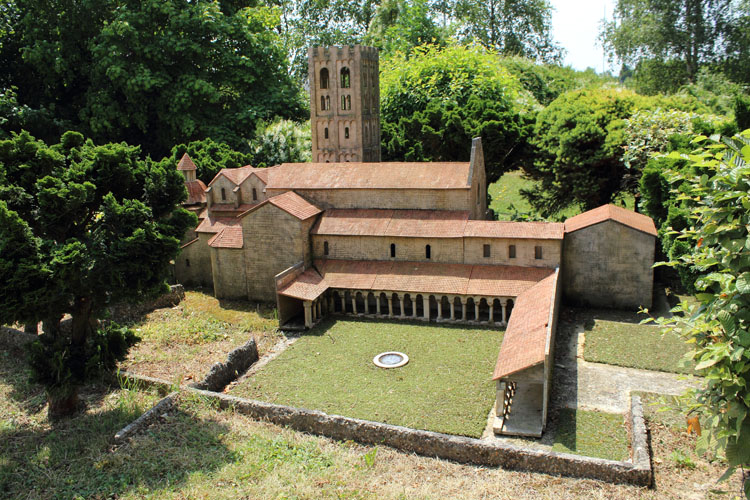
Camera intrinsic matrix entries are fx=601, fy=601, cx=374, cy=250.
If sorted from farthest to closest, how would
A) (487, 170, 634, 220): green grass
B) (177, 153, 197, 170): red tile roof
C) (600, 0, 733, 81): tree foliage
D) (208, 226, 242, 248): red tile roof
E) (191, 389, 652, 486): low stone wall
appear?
1. (600, 0, 733, 81): tree foliage
2. (487, 170, 634, 220): green grass
3. (177, 153, 197, 170): red tile roof
4. (208, 226, 242, 248): red tile roof
5. (191, 389, 652, 486): low stone wall

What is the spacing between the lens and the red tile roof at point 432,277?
86.7ft

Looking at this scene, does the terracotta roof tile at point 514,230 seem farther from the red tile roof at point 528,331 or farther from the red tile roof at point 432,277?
the red tile roof at point 528,331

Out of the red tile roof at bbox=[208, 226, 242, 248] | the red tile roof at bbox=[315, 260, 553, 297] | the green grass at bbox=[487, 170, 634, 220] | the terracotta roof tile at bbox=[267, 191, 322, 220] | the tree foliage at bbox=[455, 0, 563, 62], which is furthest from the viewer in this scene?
the tree foliage at bbox=[455, 0, 563, 62]

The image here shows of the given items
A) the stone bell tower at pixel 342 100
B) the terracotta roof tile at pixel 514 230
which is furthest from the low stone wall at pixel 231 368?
the stone bell tower at pixel 342 100

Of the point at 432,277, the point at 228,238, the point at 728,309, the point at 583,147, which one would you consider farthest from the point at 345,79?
the point at 728,309

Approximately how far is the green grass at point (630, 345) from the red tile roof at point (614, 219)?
4.07 metres

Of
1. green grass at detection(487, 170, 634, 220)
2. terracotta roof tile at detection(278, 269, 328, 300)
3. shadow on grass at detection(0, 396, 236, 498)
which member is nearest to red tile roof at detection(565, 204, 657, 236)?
terracotta roof tile at detection(278, 269, 328, 300)

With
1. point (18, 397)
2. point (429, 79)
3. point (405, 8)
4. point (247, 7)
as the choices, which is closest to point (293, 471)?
point (18, 397)

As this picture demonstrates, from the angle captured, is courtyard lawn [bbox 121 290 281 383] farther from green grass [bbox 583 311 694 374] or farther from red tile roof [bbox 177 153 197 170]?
green grass [bbox 583 311 694 374]

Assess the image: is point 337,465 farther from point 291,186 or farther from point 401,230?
point 291,186

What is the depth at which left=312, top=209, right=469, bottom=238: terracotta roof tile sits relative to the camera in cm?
2828

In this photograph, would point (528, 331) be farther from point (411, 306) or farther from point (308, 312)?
point (308, 312)

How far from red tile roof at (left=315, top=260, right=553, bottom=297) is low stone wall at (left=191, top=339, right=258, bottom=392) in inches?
218

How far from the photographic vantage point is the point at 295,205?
29.9 m
